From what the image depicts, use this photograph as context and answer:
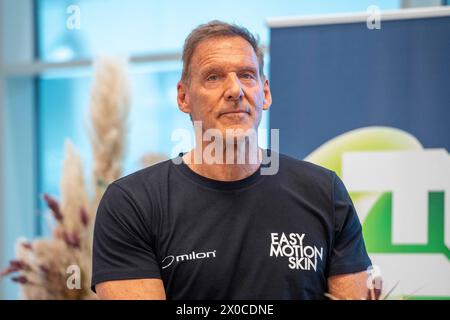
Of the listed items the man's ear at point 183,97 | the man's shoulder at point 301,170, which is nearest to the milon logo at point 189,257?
the man's shoulder at point 301,170

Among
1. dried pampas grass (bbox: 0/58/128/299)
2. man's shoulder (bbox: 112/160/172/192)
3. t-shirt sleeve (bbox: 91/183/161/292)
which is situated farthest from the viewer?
dried pampas grass (bbox: 0/58/128/299)

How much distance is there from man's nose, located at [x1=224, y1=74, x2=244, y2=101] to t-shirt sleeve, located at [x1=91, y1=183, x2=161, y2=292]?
35cm

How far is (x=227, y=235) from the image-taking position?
1.46m

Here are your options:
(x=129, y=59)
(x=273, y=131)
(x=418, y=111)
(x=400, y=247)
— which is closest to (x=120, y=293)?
(x=273, y=131)

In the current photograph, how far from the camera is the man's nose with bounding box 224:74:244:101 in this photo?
147 centimetres

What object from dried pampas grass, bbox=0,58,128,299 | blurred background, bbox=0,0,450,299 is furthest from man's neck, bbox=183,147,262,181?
dried pampas grass, bbox=0,58,128,299

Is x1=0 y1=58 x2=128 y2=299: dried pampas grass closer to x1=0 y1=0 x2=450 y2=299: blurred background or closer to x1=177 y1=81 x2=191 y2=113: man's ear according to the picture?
x1=0 y1=0 x2=450 y2=299: blurred background

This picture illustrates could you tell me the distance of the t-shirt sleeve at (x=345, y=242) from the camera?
4.90 feet

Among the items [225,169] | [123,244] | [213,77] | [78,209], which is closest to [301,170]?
[225,169]

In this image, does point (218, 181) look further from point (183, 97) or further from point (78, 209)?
point (78, 209)

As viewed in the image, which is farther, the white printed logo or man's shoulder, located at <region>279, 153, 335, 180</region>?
man's shoulder, located at <region>279, 153, 335, 180</region>

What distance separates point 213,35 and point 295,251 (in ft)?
1.87

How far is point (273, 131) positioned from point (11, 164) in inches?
67.1

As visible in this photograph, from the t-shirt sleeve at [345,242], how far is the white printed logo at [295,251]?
0.05 meters
